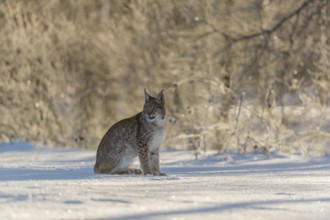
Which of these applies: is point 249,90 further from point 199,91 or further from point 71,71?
point 71,71

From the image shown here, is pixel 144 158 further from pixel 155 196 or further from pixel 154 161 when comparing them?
pixel 155 196

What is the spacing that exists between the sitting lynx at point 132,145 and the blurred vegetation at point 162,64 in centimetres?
491

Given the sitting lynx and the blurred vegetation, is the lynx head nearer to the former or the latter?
the sitting lynx

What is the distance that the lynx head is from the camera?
8992 millimetres

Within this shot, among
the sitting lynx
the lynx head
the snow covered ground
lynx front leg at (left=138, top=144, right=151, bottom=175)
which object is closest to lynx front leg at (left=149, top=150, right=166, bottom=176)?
the sitting lynx

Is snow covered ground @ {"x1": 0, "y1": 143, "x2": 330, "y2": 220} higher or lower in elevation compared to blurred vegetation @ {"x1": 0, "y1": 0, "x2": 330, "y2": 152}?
lower

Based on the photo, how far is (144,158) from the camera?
8773 millimetres

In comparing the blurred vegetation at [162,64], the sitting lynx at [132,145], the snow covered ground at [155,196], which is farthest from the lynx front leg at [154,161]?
the blurred vegetation at [162,64]

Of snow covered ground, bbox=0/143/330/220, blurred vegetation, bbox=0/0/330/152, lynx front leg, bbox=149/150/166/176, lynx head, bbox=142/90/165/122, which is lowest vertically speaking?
snow covered ground, bbox=0/143/330/220

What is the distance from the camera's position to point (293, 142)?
13383 millimetres

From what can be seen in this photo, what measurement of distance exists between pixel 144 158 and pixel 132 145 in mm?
A: 187

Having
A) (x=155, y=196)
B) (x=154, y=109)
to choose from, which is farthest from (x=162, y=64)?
(x=155, y=196)

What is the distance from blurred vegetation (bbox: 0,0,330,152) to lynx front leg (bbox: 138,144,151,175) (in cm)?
508

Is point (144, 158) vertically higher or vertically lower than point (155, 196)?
higher
